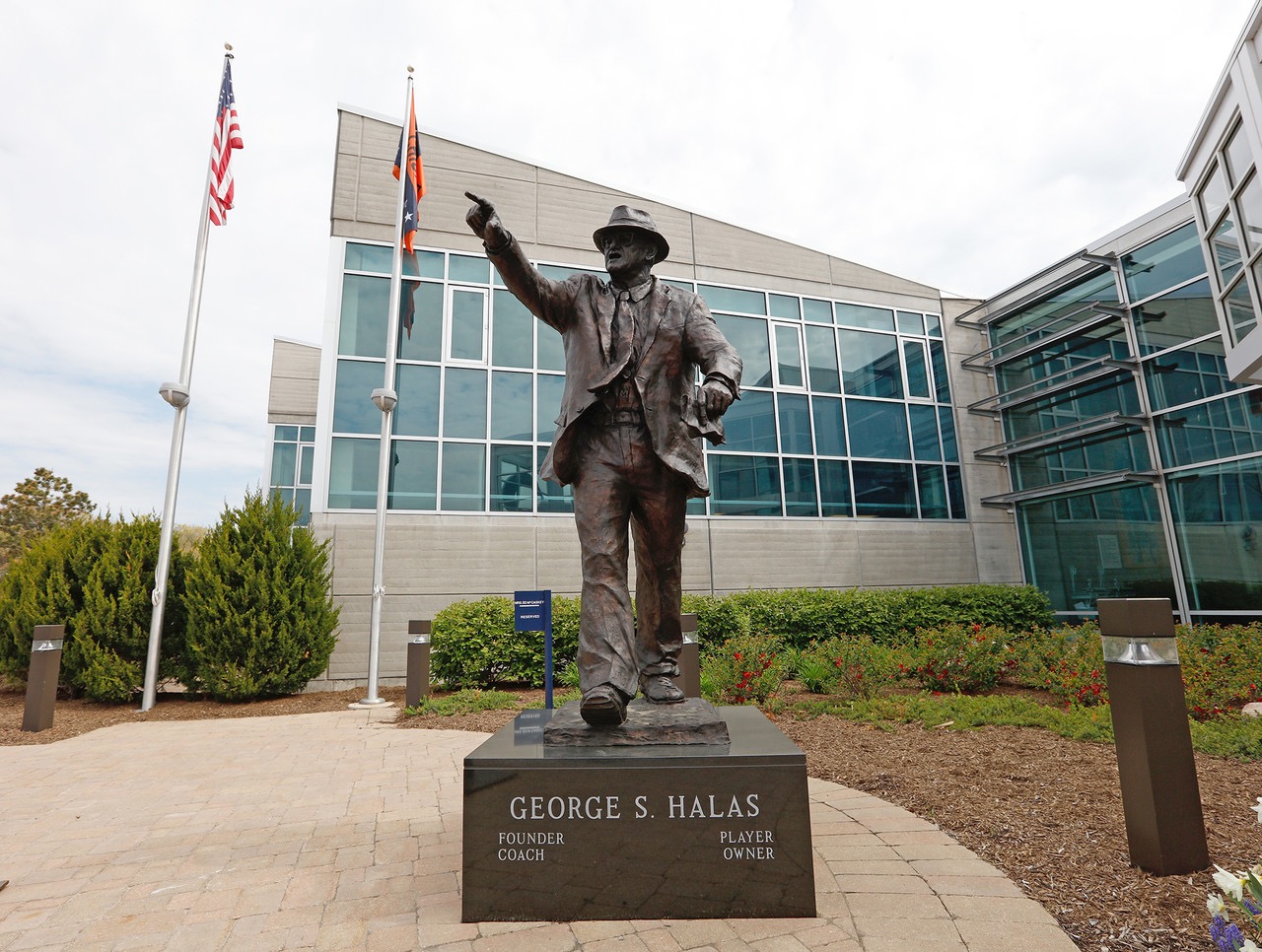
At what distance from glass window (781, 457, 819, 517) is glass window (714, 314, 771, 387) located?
1.91 metres

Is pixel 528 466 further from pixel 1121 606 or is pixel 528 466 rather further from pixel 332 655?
pixel 1121 606

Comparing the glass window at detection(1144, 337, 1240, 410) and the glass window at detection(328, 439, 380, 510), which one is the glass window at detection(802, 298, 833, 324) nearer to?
the glass window at detection(1144, 337, 1240, 410)

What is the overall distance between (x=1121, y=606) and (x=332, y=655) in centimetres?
1151

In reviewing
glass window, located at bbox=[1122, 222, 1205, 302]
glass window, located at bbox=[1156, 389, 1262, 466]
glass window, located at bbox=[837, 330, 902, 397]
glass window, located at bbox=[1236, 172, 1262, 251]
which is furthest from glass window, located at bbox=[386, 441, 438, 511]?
glass window, located at bbox=[1122, 222, 1205, 302]

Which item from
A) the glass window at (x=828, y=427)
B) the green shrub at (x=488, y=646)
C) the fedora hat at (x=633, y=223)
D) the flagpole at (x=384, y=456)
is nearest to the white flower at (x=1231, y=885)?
the fedora hat at (x=633, y=223)

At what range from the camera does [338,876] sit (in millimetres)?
3066

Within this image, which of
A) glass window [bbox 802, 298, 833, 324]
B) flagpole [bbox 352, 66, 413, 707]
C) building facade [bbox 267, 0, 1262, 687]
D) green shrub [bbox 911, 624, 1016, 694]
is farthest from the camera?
glass window [bbox 802, 298, 833, 324]

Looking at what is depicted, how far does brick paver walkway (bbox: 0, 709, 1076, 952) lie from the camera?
245 centimetres

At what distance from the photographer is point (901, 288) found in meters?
17.4

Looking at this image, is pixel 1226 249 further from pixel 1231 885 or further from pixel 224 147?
pixel 224 147

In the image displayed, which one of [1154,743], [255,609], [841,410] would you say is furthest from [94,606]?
[841,410]

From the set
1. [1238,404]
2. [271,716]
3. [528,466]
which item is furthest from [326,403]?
[1238,404]

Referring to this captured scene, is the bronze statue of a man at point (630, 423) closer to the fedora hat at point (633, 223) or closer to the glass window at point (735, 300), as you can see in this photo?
the fedora hat at point (633, 223)

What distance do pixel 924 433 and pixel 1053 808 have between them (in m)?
14.1
